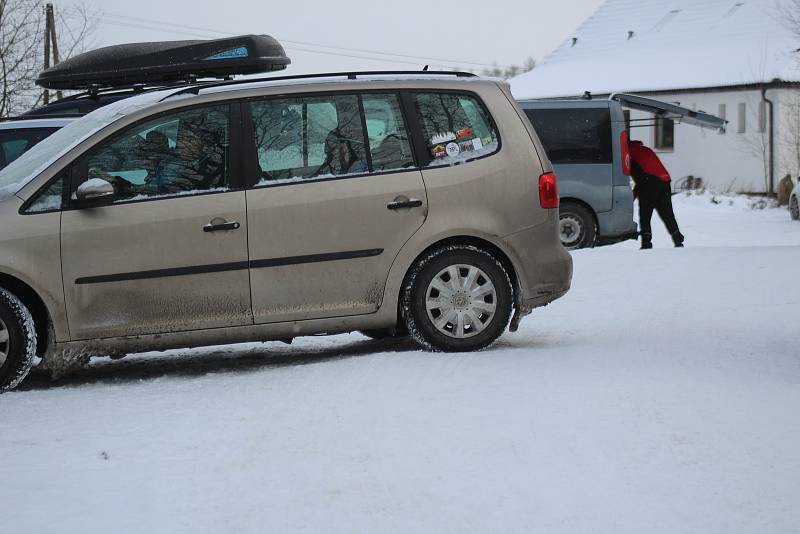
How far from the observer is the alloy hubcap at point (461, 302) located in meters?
7.99

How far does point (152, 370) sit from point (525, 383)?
2.74 m

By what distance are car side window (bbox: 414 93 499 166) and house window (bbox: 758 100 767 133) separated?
3690 centimetres

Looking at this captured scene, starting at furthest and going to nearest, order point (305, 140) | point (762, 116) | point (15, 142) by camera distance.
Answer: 1. point (762, 116)
2. point (15, 142)
3. point (305, 140)

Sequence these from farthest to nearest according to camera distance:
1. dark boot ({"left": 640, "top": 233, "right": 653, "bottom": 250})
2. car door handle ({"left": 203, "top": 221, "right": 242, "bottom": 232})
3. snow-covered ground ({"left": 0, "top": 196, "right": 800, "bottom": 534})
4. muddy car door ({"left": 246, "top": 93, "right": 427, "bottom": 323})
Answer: dark boot ({"left": 640, "top": 233, "right": 653, "bottom": 250}) < muddy car door ({"left": 246, "top": 93, "right": 427, "bottom": 323}) < car door handle ({"left": 203, "top": 221, "right": 242, "bottom": 232}) < snow-covered ground ({"left": 0, "top": 196, "right": 800, "bottom": 534})

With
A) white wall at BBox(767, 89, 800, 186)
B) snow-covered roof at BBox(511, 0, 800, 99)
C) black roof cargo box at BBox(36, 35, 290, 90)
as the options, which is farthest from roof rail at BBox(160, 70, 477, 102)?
white wall at BBox(767, 89, 800, 186)

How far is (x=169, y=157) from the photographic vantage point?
7.71 m

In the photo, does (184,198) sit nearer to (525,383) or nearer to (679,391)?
(525,383)

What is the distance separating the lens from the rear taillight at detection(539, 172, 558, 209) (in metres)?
8.20

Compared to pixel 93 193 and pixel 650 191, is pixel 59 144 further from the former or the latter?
pixel 650 191

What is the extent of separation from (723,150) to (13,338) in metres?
39.4

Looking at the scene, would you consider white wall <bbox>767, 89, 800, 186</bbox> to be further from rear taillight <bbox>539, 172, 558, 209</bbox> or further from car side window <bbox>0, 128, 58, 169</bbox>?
rear taillight <bbox>539, 172, 558, 209</bbox>

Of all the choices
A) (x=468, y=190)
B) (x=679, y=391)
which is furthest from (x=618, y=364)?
(x=468, y=190)

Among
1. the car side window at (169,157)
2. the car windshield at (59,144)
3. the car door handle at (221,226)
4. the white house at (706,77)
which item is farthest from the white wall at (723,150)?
the car door handle at (221,226)

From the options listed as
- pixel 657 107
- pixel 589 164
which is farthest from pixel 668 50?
pixel 589 164
